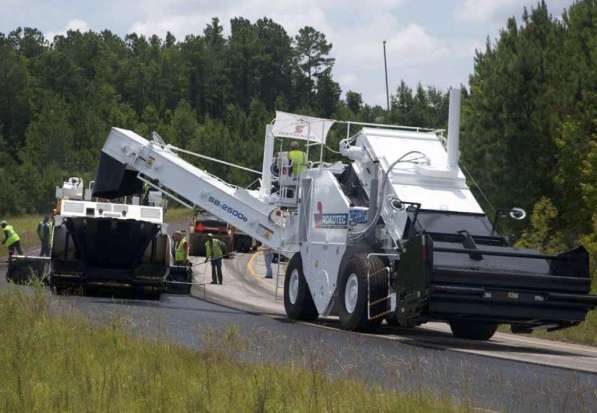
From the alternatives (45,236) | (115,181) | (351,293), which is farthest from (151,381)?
(45,236)

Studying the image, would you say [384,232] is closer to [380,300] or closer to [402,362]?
[380,300]

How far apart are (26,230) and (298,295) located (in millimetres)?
47566

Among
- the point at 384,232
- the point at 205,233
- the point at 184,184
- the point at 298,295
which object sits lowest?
the point at 298,295

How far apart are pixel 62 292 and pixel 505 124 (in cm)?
2384

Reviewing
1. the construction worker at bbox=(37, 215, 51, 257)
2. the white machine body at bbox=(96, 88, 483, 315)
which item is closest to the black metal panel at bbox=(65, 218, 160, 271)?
the white machine body at bbox=(96, 88, 483, 315)

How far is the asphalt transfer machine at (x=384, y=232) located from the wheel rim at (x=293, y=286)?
2 centimetres

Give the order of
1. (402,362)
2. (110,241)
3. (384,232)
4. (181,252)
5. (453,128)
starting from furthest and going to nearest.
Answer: (181,252)
(110,241)
(453,128)
(384,232)
(402,362)

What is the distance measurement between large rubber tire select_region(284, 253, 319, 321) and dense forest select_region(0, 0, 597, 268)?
370 cm

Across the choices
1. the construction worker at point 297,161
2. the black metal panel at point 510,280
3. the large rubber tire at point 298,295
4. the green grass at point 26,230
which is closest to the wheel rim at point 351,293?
the large rubber tire at point 298,295

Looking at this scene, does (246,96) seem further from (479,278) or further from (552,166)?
(479,278)

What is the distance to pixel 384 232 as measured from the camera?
21.0 m

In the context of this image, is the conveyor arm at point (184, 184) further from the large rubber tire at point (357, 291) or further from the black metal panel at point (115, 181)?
the large rubber tire at point (357, 291)

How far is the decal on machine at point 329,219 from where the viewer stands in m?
22.1

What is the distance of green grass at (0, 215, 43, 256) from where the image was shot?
5823 cm
